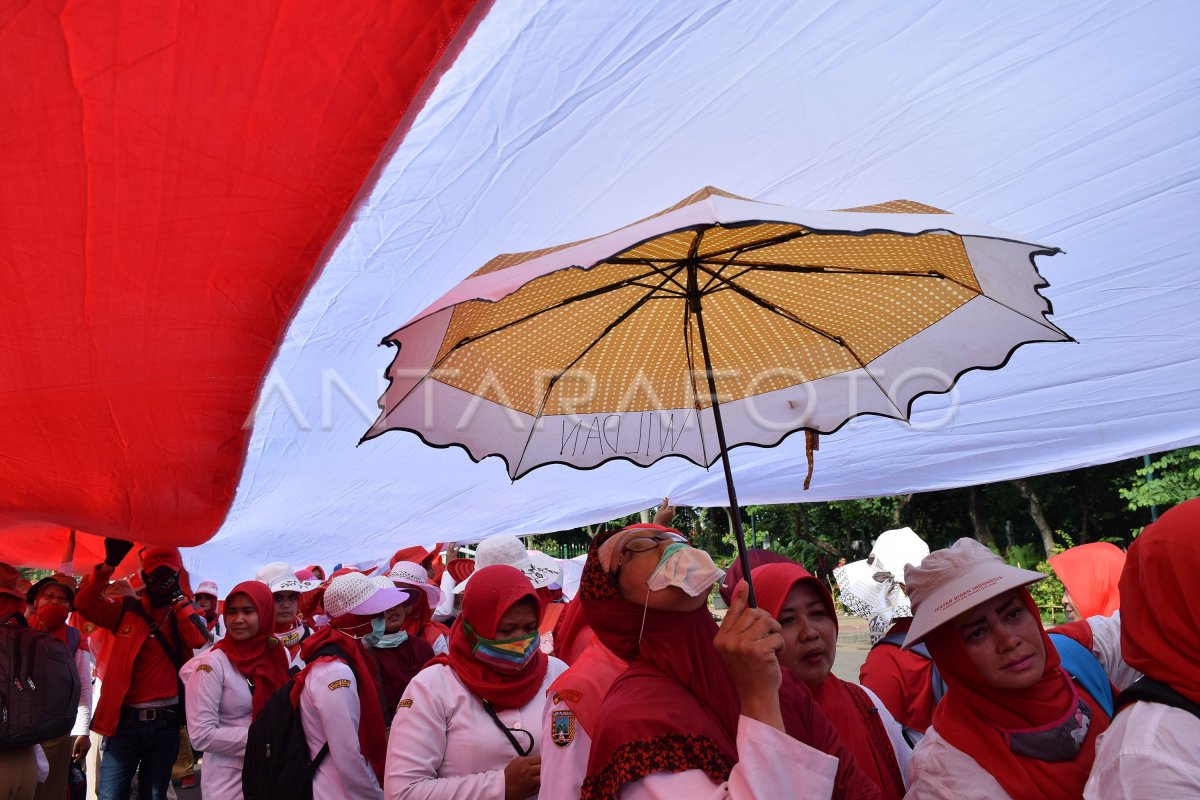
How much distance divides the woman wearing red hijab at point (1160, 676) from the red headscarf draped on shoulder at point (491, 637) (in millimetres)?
1829

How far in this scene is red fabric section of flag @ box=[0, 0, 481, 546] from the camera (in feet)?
6.68

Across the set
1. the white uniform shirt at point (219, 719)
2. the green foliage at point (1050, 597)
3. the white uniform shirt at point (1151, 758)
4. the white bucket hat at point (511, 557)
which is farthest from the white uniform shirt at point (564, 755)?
the green foliage at point (1050, 597)

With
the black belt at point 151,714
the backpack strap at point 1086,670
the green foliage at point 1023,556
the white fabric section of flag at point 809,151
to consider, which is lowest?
the green foliage at point 1023,556

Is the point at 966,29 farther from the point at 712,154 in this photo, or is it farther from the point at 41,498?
the point at 41,498

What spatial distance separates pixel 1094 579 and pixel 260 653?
450 cm

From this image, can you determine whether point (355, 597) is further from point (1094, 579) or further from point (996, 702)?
point (1094, 579)

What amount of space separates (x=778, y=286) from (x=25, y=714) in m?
4.41

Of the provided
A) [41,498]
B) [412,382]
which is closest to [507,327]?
[412,382]

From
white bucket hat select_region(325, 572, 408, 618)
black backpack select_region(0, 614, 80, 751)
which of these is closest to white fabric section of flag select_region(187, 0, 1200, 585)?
white bucket hat select_region(325, 572, 408, 618)

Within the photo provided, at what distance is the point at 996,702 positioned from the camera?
224 centimetres

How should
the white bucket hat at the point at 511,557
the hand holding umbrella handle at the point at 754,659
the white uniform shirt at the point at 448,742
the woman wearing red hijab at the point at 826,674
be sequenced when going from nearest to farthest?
the hand holding umbrella handle at the point at 754,659 < the woman wearing red hijab at the point at 826,674 < the white uniform shirt at the point at 448,742 < the white bucket hat at the point at 511,557

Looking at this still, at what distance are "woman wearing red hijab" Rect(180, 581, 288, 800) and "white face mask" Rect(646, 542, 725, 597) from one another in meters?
3.51

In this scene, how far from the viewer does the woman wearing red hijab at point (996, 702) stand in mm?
2135

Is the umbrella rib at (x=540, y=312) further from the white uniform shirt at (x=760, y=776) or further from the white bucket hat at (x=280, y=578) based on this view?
the white bucket hat at (x=280, y=578)
